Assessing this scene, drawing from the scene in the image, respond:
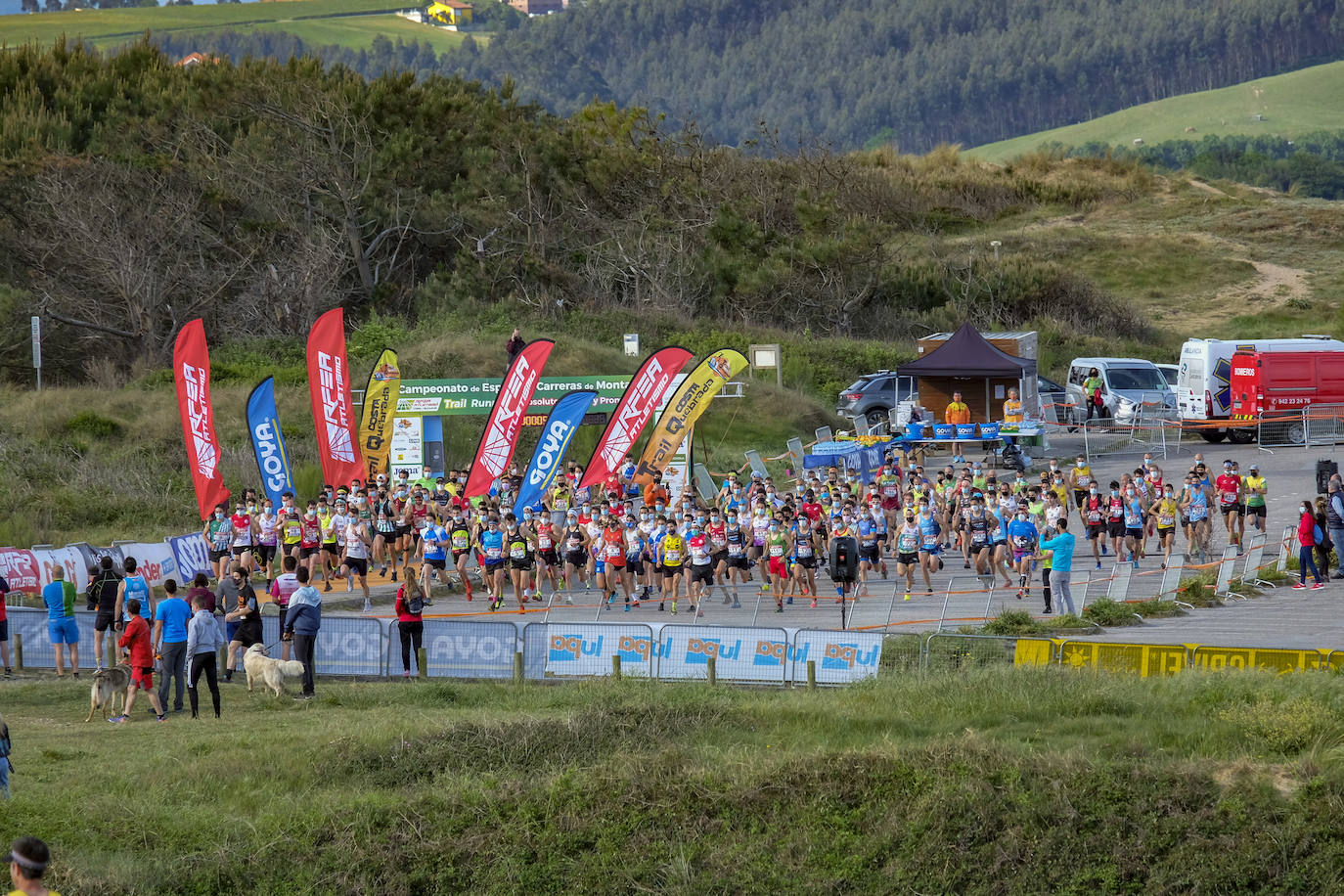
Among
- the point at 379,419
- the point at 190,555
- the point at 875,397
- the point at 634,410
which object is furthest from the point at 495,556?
the point at 875,397

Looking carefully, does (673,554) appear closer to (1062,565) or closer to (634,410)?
(1062,565)

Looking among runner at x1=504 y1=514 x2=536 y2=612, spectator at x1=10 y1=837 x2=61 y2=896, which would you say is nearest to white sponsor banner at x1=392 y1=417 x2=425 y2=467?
runner at x1=504 y1=514 x2=536 y2=612

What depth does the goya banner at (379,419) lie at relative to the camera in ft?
94.9

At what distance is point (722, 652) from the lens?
1686cm

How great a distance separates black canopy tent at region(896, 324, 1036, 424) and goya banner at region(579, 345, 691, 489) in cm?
918

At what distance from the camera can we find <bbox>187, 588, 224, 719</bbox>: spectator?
1458cm

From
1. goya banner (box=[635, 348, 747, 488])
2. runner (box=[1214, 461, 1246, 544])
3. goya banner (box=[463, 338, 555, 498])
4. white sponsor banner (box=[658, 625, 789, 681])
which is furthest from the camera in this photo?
goya banner (box=[635, 348, 747, 488])

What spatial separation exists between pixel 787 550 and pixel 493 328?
24814 mm

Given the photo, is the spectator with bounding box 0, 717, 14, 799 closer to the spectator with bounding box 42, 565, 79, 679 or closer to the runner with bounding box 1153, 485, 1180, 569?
the spectator with bounding box 42, 565, 79, 679

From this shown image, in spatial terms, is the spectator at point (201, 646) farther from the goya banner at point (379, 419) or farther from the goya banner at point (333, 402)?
the goya banner at point (379, 419)

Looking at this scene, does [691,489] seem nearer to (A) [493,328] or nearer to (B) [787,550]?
(B) [787,550]

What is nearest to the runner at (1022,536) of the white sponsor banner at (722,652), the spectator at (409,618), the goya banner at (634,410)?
the white sponsor banner at (722,652)

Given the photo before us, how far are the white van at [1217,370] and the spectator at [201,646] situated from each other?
27.0 metres

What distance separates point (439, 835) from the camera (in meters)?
12.3
